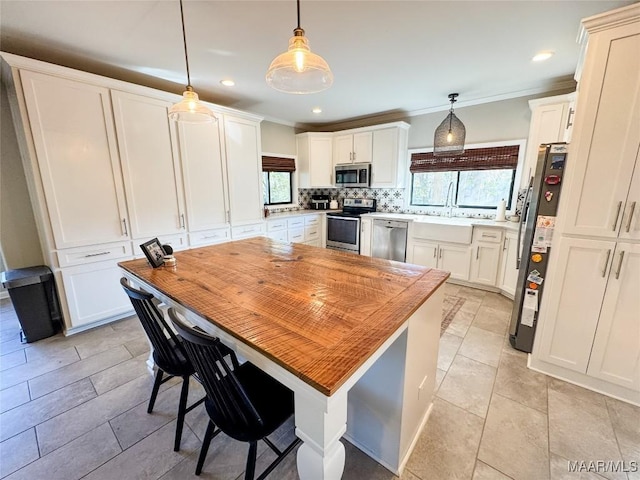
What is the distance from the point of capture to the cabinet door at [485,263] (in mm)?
3361

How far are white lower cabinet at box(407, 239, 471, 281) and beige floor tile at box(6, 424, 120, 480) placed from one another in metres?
3.71

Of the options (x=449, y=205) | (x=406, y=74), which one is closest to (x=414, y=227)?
(x=449, y=205)

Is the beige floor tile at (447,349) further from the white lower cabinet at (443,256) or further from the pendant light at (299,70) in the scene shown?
the pendant light at (299,70)

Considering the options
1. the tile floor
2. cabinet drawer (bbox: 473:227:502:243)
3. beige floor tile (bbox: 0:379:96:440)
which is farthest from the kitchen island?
cabinet drawer (bbox: 473:227:502:243)

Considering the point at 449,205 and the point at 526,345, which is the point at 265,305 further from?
the point at 449,205

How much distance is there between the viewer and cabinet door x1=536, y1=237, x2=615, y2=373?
5.85ft

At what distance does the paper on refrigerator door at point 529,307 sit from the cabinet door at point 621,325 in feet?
1.23

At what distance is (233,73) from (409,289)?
9.08ft

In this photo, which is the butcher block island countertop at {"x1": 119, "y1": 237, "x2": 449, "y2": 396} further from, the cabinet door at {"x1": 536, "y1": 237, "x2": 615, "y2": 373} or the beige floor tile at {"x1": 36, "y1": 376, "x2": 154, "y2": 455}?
the cabinet door at {"x1": 536, "y1": 237, "x2": 615, "y2": 373}

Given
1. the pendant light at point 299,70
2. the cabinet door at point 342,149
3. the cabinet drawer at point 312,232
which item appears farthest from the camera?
the cabinet drawer at point 312,232

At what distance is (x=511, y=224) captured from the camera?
3275 mm

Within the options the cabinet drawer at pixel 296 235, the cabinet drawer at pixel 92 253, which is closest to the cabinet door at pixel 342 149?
the cabinet drawer at pixel 296 235

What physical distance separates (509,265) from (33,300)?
5052mm

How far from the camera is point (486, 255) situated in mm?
3420
